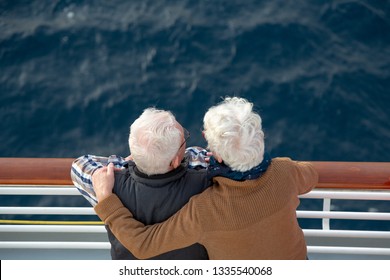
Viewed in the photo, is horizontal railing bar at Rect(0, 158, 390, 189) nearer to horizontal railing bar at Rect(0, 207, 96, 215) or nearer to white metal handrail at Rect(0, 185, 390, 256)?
white metal handrail at Rect(0, 185, 390, 256)

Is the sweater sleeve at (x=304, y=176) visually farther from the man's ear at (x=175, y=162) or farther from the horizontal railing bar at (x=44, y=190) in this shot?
the horizontal railing bar at (x=44, y=190)

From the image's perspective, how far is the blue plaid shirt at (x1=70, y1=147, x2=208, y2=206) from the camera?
76.2 inches

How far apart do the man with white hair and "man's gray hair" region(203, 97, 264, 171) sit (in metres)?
0.13

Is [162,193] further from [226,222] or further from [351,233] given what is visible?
[351,233]

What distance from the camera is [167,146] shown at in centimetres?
171

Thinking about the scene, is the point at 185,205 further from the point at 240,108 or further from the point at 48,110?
the point at 48,110

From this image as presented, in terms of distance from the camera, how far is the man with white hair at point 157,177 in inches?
67.2

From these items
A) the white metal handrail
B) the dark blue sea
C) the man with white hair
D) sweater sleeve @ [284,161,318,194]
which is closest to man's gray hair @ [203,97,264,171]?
the man with white hair

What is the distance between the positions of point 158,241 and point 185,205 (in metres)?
0.15

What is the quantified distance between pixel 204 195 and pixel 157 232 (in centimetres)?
21

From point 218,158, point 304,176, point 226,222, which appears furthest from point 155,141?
point 304,176

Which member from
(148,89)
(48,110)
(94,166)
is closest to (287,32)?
(148,89)

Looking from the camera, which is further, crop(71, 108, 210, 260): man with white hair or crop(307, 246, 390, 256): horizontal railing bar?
crop(307, 246, 390, 256): horizontal railing bar

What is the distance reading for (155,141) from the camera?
1.69 metres
